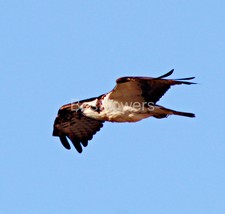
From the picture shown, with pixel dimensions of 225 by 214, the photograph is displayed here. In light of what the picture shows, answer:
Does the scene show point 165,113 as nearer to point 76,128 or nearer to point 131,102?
point 131,102

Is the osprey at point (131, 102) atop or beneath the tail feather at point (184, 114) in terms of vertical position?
atop

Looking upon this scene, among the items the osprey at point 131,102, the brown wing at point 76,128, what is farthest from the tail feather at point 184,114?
the brown wing at point 76,128

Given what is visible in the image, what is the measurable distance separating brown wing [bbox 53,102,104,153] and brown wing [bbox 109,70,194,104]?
256cm

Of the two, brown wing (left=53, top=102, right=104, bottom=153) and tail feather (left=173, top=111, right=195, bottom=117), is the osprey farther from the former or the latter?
brown wing (left=53, top=102, right=104, bottom=153)

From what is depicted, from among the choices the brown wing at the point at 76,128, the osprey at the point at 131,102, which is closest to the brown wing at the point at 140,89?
the osprey at the point at 131,102

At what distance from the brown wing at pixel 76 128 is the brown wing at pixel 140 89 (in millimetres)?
2558

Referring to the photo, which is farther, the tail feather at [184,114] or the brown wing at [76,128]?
the brown wing at [76,128]

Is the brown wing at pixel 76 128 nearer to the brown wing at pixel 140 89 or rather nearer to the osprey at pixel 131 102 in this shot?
the osprey at pixel 131 102

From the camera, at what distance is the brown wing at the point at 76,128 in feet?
58.5

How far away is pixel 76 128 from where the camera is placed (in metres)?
18.0

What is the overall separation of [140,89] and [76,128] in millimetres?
3266

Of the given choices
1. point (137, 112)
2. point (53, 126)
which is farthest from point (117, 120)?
point (53, 126)

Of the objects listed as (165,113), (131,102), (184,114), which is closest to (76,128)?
(131,102)

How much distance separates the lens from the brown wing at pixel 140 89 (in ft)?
47.7
